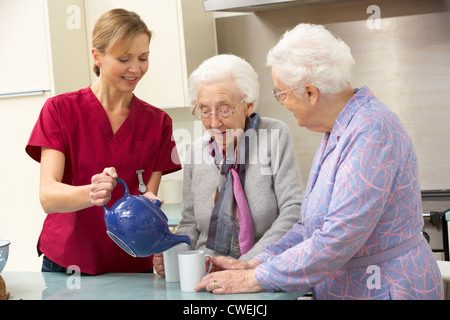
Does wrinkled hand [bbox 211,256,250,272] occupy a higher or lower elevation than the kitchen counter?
higher

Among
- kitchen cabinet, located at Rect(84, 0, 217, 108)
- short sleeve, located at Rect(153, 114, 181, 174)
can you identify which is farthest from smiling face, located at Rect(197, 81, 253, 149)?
kitchen cabinet, located at Rect(84, 0, 217, 108)

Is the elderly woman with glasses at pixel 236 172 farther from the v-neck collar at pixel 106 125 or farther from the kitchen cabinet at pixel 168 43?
the kitchen cabinet at pixel 168 43

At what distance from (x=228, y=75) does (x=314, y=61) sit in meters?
0.38

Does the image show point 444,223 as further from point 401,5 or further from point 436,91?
point 401,5

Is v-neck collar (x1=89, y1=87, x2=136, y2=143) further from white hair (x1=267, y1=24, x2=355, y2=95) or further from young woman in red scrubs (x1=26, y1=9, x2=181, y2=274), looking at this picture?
white hair (x1=267, y1=24, x2=355, y2=95)

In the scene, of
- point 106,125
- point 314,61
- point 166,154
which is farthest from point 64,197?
point 314,61

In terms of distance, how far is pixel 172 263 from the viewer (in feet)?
4.94

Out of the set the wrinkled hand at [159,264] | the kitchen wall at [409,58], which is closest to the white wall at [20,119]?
the kitchen wall at [409,58]

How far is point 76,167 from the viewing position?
172 centimetres

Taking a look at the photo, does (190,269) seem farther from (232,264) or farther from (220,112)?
(220,112)

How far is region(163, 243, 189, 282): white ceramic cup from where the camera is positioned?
4.94ft

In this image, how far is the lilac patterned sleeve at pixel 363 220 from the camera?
129 cm
